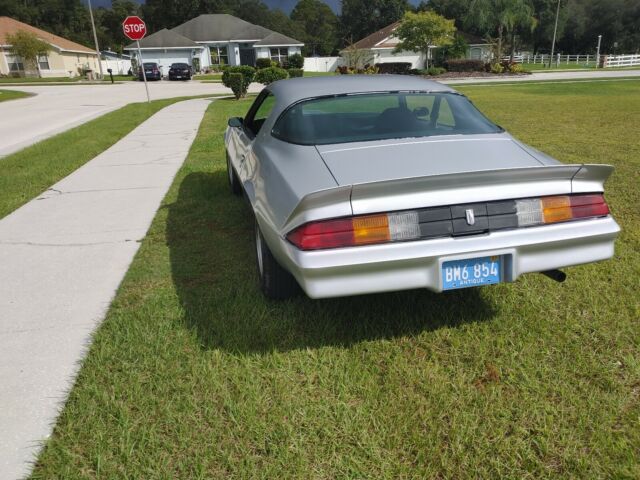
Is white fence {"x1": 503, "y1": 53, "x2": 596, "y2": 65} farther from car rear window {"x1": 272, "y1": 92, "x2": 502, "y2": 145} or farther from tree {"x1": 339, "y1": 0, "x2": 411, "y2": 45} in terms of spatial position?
car rear window {"x1": 272, "y1": 92, "x2": 502, "y2": 145}

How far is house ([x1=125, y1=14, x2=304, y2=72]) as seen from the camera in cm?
5466

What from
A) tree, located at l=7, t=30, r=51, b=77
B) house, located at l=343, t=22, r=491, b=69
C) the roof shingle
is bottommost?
house, located at l=343, t=22, r=491, b=69

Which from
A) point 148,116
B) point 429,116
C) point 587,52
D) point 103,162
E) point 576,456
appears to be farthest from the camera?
point 587,52

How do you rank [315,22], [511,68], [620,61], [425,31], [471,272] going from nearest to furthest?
[471,272], [511,68], [425,31], [620,61], [315,22]

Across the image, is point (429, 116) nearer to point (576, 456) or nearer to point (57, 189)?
point (576, 456)

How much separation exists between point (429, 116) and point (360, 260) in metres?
1.70

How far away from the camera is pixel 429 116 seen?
3.67 m

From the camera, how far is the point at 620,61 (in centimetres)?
4953

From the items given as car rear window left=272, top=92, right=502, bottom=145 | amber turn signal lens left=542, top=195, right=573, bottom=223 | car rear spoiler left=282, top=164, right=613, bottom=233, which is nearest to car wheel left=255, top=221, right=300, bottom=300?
car rear spoiler left=282, top=164, right=613, bottom=233

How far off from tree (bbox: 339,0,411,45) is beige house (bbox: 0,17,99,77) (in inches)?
1831

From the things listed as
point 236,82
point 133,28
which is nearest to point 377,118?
point 133,28

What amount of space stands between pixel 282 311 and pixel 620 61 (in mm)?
57839

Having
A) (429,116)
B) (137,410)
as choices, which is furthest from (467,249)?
(137,410)

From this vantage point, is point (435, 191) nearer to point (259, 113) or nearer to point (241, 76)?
point (259, 113)
